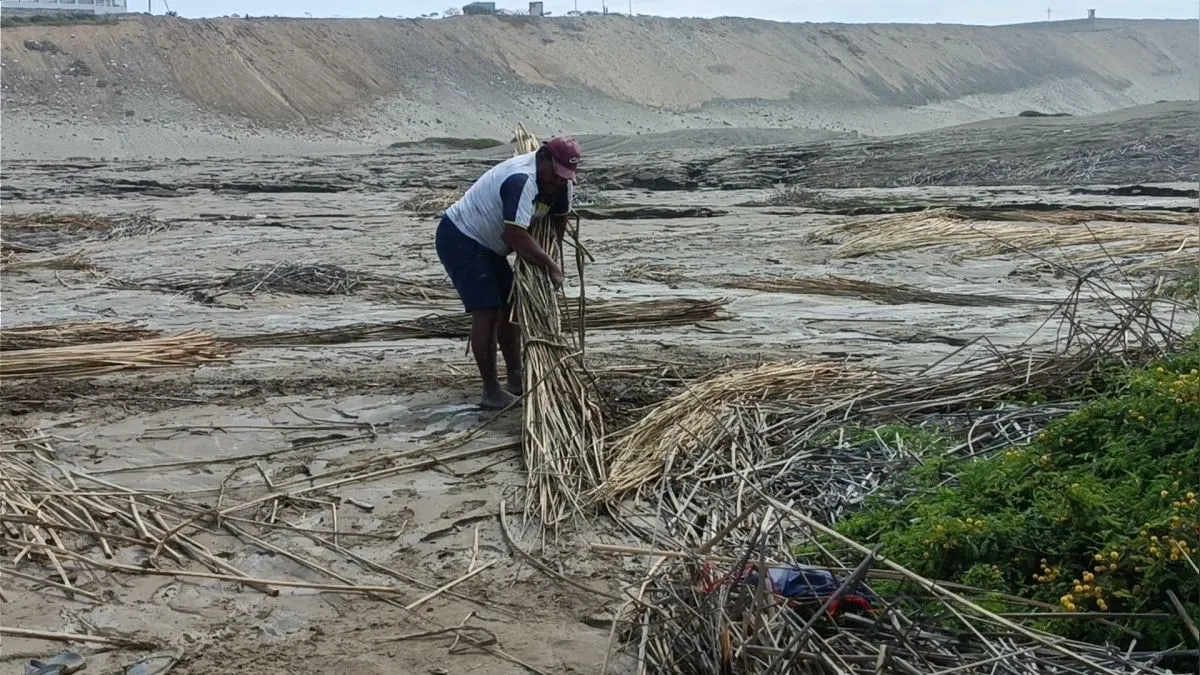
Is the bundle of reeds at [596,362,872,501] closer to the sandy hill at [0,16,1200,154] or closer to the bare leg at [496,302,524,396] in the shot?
the bare leg at [496,302,524,396]

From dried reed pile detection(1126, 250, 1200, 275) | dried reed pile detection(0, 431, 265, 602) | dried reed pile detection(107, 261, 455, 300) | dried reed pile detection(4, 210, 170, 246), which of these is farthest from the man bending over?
dried reed pile detection(4, 210, 170, 246)

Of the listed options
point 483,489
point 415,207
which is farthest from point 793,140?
point 483,489

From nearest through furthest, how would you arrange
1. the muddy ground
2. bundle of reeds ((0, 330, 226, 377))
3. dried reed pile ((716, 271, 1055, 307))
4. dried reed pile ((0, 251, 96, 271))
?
the muddy ground < bundle of reeds ((0, 330, 226, 377)) < dried reed pile ((716, 271, 1055, 307)) < dried reed pile ((0, 251, 96, 271))

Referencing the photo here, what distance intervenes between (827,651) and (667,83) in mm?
52132

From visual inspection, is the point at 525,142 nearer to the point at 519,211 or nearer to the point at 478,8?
the point at 519,211

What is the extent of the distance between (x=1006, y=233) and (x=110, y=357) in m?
7.51

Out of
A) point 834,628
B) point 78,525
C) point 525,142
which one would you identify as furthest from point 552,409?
point 834,628

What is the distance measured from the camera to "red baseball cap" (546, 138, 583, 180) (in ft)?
16.7

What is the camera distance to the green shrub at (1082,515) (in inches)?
111

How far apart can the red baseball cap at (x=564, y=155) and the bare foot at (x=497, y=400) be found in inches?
42.6

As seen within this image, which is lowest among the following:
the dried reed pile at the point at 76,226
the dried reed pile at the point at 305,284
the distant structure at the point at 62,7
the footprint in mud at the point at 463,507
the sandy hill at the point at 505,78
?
the footprint in mud at the point at 463,507

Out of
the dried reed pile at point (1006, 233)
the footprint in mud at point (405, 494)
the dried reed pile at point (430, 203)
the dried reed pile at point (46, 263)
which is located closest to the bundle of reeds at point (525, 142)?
the footprint in mud at point (405, 494)

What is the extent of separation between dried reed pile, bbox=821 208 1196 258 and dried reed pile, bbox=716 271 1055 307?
41.8 inches

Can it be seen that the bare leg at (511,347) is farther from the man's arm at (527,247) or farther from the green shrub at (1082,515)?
the green shrub at (1082,515)
